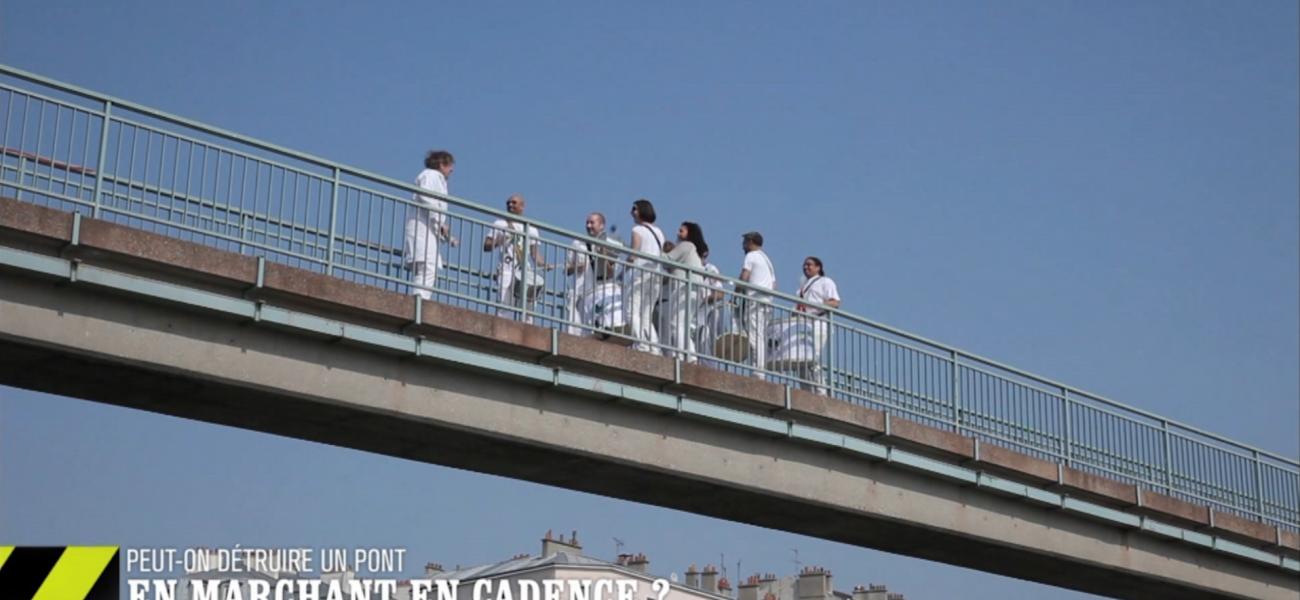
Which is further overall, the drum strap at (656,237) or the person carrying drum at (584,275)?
the drum strap at (656,237)

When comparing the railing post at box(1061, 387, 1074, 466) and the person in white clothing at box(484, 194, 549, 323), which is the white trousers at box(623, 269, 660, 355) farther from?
the railing post at box(1061, 387, 1074, 466)

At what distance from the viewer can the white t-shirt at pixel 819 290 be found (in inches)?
882

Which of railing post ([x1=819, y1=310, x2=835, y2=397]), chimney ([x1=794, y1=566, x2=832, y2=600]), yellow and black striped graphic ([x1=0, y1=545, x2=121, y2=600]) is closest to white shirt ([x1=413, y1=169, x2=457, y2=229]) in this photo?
railing post ([x1=819, y1=310, x2=835, y2=397])

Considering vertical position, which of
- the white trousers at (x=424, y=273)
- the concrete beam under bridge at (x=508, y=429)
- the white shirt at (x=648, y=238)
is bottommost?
the concrete beam under bridge at (x=508, y=429)

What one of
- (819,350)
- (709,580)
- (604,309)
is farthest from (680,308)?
(709,580)

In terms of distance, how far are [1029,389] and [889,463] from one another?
3.29 m

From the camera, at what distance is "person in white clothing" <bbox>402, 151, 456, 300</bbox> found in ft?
58.1

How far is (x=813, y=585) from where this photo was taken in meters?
48.6

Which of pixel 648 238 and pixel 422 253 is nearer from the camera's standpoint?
pixel 422 253

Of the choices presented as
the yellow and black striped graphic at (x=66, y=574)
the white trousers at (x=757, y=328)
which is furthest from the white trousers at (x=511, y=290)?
the yellow and black striped graphic at (x=66, y=574)

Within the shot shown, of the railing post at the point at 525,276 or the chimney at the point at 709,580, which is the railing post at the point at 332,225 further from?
the chimney at the point at 709,580

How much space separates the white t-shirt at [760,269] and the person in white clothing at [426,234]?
173 inches

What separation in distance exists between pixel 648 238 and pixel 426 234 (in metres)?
3.17

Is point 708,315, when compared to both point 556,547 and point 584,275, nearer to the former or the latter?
point 584,275
